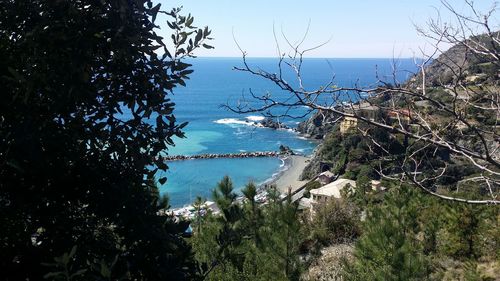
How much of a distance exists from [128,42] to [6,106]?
23.7 inches

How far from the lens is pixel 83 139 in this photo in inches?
79.5

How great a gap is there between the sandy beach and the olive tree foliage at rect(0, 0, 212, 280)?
34.5 metres

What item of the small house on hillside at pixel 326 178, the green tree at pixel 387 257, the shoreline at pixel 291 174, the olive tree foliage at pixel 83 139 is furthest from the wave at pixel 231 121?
the olive tree foliage at pixel 83 139

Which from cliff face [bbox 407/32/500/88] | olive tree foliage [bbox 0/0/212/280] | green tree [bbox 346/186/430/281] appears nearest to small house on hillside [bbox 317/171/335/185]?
green tree [bbox 346/186/430/281]

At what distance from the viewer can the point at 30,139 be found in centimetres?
178

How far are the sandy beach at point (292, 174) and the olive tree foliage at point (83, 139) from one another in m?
34.5

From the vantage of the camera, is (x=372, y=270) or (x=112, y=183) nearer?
(x=112, y=183)

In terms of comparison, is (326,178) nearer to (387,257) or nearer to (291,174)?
(291,174)

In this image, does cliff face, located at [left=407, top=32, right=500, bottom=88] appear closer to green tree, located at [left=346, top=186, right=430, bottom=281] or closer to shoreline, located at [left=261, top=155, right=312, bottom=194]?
green tree, located at [left=346, top=186, right=430, bottom=281]

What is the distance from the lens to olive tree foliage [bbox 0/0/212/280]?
1.84 metres

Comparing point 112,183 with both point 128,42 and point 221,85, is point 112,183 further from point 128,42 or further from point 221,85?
point 221,85

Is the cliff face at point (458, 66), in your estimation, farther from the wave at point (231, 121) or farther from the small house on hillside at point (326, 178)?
the wave at point (231, 121)

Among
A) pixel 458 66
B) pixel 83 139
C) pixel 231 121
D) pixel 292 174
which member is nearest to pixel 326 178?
pixel 292 174

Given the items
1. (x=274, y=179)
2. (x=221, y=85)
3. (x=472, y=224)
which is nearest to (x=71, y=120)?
(x=472, y=224)
